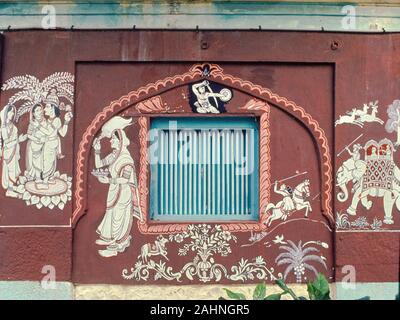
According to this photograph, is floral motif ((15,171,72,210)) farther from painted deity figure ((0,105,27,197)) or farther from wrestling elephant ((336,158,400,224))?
wrestling elephant ((336,158,400,224))

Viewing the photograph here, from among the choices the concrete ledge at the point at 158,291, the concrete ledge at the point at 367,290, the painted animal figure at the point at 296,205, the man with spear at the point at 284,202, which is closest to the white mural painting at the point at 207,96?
the man with spear at the point at 284,202

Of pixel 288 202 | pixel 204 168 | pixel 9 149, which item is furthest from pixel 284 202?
pixel 9 149

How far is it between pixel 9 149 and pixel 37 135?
368 mm

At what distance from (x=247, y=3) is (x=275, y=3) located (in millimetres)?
334

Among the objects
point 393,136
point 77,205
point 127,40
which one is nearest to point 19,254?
point 77,205

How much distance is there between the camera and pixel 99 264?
842cm

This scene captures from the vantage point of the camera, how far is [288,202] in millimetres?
8492

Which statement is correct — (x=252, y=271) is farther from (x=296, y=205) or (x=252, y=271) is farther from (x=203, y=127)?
(x=203, y=127)

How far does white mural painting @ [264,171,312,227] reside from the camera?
846cm

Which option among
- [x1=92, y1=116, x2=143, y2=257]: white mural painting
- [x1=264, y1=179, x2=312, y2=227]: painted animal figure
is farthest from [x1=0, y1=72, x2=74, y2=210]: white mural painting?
[x1=264, y1=179, x2=312, y2=227]: painted animal figure

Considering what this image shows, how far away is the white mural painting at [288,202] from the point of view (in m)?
8.46

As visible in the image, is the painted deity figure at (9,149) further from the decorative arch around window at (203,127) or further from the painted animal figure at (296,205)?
the painted animal figure at (296,205)
